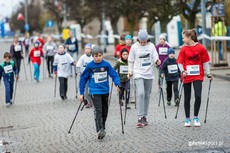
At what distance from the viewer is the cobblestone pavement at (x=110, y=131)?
32.7ft

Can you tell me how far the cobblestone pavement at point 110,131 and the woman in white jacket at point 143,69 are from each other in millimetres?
397

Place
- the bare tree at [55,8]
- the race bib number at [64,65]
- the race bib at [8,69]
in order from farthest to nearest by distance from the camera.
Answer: the bare tree at [55,8] → the race bib number at [64,65] → the race bib at [8,69]

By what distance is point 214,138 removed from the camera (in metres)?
10.3

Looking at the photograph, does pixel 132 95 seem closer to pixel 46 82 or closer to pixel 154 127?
pixel 154 127

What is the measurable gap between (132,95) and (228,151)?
740cm

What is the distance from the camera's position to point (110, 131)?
1171 cm

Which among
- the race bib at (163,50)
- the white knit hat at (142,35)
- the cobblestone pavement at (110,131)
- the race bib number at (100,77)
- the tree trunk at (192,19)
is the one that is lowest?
the cobblestone pavement at (110,131)

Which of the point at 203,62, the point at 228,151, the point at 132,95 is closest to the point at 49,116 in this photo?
the point at 132,95

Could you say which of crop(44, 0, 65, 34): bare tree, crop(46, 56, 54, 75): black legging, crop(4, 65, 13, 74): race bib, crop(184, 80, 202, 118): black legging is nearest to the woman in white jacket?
crop(184, 80, 202, 118): black legging

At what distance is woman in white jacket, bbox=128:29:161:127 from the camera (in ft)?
40.0

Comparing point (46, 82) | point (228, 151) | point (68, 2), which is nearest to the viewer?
point (228, 151)

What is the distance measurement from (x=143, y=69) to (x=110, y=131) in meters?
1.44

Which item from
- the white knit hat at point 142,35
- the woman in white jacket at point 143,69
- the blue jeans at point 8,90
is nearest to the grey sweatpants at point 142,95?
the woman in white jacket at point 143,69

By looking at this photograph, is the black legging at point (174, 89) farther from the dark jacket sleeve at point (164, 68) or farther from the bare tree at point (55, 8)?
the bare tree at point (55, 8)
